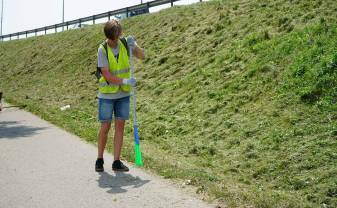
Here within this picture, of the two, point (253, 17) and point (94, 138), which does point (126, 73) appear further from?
point (253, 17)

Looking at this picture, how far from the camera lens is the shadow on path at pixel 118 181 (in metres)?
5.63

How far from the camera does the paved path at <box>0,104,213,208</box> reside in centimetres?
513

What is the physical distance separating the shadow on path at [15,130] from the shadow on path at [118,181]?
5151 mm

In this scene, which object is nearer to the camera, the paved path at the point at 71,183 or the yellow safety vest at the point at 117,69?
the paved path at the point at 71,183

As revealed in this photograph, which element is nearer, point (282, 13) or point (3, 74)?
point (282, 13)

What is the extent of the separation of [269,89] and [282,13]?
4.87 m

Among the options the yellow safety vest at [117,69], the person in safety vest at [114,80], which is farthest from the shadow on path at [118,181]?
the yellow safety vest at [117,69]

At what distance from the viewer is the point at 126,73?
21.1ft

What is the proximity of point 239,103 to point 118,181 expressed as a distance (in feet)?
15.4

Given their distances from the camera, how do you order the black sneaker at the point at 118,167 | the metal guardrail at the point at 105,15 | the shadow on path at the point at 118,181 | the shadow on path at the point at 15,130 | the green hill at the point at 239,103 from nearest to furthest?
the shadow on path at the point at 118,181
the black sneaker at the point at 118,167
the green hill at the point at 239,103
the shadow on path at the point at 15,130
the metal guardrail at the point at 105,15

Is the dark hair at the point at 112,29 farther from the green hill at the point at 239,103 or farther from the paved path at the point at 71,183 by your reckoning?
the green hill at the point at 239,103

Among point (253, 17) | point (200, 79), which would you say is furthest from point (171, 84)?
point (253, 17)

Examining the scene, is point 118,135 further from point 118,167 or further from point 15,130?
point 15,130

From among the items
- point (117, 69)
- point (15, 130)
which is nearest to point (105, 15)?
point (15, 130)
